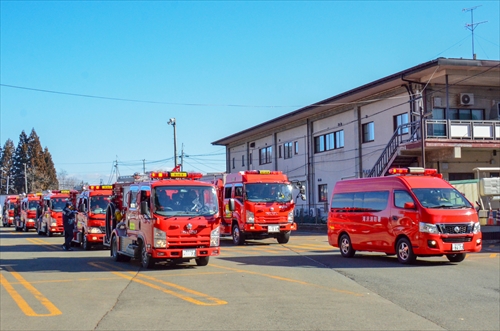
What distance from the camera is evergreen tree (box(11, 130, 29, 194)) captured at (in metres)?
109

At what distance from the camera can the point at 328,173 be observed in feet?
139

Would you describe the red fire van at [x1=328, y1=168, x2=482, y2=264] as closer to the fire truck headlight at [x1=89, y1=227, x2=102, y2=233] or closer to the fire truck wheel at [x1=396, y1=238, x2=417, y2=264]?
the fire truck wheel at [x1=396, y1=238, x2=417, y2=264]

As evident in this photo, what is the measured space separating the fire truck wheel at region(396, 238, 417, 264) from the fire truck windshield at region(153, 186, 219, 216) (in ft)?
16.6

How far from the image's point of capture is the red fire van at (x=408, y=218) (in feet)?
51.4

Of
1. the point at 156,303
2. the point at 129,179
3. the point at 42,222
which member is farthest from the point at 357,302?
the point at 42,222

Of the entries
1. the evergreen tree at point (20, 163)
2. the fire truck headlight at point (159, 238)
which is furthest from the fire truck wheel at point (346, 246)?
the evergreen tree at point (20, 163)

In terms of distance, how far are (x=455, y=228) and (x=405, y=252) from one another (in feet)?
4.75

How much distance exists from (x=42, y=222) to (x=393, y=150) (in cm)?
2049

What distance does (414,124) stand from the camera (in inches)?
1219

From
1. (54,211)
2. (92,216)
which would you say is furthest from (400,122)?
(54,211)

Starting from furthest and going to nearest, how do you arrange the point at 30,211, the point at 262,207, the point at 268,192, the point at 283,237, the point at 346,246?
1. the point at 30,211
2. the point at 283,237
3. the point at 268,192
4. the point at 262,207
5. the point at 346,246

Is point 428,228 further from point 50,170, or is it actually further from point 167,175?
point 50,170

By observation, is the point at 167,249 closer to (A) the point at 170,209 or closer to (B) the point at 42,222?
(A) the point at 170,209

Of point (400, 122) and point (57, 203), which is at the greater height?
point (400, 122)
